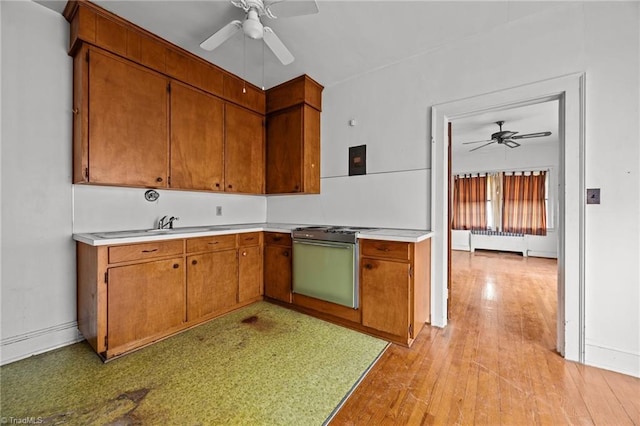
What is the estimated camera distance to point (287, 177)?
3.23 metres

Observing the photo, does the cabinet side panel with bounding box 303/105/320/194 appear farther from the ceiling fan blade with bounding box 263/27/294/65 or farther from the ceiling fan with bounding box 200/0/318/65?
the ceiling fan with bounding box 200/0/318/65

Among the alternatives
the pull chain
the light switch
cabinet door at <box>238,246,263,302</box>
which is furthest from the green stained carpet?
the pull chain

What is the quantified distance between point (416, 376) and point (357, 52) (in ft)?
9.37

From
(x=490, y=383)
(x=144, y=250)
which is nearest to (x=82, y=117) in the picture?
(x=144, y=250)

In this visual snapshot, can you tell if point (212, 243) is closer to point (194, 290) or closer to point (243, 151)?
point (194, 290)

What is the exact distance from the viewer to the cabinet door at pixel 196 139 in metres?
2.55

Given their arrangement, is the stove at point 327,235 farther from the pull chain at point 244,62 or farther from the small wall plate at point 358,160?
the pull chain at point 244,62

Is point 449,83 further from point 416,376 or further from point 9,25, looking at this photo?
point 9,25

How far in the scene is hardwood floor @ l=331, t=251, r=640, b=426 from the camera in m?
1.41

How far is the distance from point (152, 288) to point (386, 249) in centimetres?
196

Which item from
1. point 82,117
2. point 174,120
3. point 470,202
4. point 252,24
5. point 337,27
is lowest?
point 470,202

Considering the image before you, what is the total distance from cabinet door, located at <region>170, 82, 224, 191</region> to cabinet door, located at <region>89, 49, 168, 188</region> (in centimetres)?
10

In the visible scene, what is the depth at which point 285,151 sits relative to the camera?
3248 mm

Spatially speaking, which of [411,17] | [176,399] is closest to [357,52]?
[411,17]
